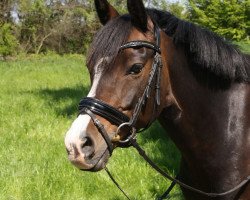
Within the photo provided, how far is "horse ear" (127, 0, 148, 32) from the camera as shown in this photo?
1982 millimetres

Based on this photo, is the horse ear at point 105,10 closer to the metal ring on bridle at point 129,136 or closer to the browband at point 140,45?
the browband at point 140,45

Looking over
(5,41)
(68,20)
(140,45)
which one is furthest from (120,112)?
(68,20)

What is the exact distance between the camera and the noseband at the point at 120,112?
1887 mm

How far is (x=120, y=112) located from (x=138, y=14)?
0.48 metres

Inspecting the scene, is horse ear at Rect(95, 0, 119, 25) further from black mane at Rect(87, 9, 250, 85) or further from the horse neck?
the horse neck

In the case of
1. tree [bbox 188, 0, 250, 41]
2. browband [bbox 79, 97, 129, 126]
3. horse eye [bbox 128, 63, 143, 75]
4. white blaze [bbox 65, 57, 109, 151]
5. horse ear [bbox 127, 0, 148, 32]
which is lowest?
tree [bbox 188, 0, 250, 41]

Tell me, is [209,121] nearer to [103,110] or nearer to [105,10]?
[103,110]

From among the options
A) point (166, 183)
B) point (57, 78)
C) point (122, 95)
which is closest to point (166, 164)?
point (166, 183)

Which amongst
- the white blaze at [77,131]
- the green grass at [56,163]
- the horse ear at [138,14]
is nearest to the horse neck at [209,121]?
the horse ear at [138,14]

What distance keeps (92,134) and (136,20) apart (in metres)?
0.59

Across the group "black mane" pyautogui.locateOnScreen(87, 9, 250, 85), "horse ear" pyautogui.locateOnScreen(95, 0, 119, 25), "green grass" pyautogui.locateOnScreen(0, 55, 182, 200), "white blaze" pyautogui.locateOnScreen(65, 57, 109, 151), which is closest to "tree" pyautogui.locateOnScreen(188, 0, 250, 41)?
"green grass" pyautogui.locateOnScreen(0, 55, 182, 200)

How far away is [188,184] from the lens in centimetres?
233

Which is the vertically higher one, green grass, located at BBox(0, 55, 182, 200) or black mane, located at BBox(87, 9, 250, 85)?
black mane, located at BBox(87, 9, 250, 85)

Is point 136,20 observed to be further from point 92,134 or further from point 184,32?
point 92,134
